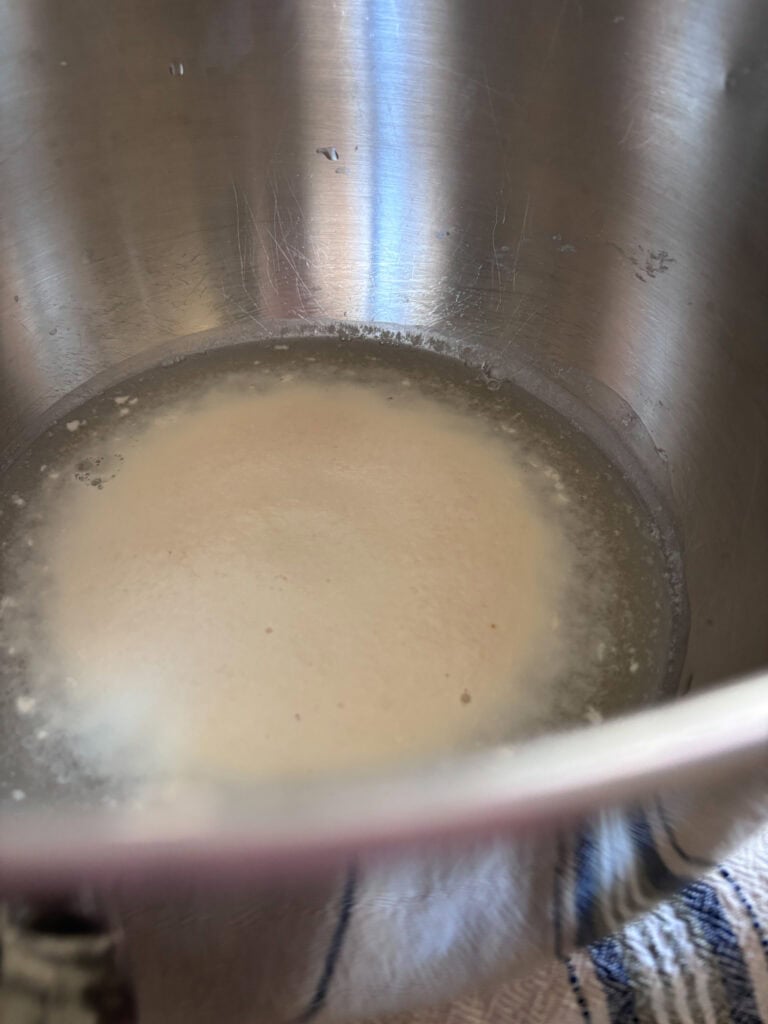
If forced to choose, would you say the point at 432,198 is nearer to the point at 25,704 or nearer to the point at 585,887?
the point at 25,704

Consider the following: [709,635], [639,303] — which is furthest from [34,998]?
[639,303]

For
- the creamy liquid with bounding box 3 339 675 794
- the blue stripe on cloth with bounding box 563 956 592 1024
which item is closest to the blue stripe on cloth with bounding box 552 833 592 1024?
the blue stripe on cloth with bounding box 563 956 592 1024

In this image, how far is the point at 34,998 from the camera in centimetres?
31

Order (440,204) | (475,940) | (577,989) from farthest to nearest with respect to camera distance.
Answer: (440,204) → (577,989) → (475,940)

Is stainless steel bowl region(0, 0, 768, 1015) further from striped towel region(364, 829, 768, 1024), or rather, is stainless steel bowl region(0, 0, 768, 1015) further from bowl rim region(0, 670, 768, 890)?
bowl rim region(0, 670, 768, 890)

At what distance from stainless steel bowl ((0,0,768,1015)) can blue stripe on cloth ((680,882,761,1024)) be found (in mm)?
130

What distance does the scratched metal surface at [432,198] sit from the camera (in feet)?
2.14

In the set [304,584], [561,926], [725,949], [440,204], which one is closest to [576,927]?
[561,926]

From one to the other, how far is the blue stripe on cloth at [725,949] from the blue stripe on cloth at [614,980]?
0.04 m

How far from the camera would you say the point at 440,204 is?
80 centimetres

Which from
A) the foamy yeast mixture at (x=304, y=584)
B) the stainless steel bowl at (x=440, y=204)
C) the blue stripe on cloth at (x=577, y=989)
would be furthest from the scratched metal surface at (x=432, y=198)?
the blue stripe on cloth at (x=577, y=989)

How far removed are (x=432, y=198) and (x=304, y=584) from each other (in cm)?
35

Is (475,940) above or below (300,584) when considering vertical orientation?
above

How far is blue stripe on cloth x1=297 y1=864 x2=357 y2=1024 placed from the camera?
0.26 metres
